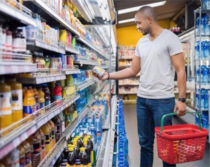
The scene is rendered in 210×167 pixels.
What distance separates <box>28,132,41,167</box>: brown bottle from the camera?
1564 mm

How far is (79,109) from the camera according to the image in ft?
10.9

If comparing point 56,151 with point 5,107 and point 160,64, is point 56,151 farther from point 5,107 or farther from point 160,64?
point 160,64

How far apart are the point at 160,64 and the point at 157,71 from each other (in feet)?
0.26

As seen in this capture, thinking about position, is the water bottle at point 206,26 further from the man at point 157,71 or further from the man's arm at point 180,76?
the man's arm at point 180,76

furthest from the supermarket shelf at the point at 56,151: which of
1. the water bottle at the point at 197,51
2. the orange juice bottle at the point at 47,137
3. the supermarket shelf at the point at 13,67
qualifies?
the water bottle at the point at 197,51

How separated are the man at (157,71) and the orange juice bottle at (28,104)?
57.2 inches

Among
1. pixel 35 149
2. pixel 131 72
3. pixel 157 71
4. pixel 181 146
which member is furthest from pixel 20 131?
pixel 131 72

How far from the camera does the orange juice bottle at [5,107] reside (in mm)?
1150

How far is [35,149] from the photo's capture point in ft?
5.23

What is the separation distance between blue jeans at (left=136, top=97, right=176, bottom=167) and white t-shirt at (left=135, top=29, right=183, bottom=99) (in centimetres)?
7

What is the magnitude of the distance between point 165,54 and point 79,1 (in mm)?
1226

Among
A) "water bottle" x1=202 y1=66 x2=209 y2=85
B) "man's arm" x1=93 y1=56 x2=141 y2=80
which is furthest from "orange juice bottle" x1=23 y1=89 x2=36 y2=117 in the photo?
"water bottle" x1=202 y1=66 x2=209 y2=85

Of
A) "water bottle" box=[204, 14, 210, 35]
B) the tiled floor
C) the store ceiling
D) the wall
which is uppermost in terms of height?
the store ceiling

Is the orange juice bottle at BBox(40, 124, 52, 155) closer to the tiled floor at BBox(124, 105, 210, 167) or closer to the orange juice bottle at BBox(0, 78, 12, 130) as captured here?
the orange juice bottle at BBox(0, 78, 12, 130)
